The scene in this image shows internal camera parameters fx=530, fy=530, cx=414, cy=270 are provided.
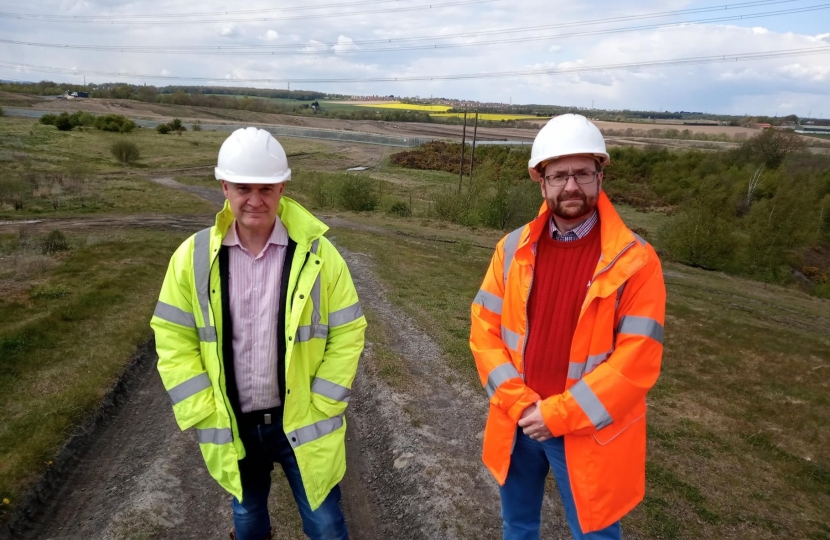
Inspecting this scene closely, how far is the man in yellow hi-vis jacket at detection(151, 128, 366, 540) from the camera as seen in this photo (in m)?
2.81

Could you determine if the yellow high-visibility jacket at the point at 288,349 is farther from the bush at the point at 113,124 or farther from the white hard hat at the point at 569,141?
the bush at the point at 113,124

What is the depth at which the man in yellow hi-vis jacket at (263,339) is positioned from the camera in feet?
9.21

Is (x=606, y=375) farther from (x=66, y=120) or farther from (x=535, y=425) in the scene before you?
(x=66, y=120)

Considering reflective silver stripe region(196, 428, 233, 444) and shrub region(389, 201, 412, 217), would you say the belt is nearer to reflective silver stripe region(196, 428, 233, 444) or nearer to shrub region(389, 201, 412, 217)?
reflective silver stripe region(196, 428, 233, 444)

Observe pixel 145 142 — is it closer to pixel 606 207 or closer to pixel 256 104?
pixel 256 104

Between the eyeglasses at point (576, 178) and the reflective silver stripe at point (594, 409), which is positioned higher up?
the eyeglasses at point (576, 178)

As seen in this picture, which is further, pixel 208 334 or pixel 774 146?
pixel 774 146

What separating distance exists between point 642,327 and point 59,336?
873 cm

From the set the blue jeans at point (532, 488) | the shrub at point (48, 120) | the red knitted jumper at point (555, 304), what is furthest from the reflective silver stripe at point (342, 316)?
the shrub at point (48, 120)

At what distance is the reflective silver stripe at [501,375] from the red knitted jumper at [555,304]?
0.11 metres

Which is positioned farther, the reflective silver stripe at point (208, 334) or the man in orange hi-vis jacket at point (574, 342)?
the reflective silver stripe at point (208, 334)

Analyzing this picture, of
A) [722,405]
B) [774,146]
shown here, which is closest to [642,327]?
[722,405]

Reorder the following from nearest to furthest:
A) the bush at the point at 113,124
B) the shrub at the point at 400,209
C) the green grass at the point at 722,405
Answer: the green grass at the point at 722,405 → the shrub at the point at 400,209 → the bush at the point at 113,124

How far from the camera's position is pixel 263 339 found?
9.33 feet
